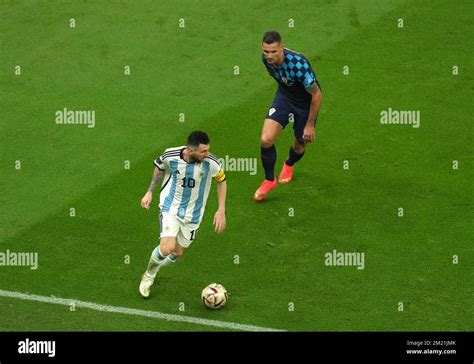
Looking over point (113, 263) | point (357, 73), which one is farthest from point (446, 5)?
point (113, 263)

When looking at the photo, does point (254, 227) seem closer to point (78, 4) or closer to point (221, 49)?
point (221, 49)

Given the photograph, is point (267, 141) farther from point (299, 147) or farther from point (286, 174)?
point (286, 174)

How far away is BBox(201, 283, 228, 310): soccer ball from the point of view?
1431cm

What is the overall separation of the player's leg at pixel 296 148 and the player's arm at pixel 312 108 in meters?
0.31

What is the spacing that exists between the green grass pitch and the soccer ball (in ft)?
0.48

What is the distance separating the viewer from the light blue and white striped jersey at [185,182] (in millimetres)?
14305

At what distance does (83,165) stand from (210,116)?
2611 mm

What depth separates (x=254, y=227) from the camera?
644 inches

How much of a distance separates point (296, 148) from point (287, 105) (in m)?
0.81

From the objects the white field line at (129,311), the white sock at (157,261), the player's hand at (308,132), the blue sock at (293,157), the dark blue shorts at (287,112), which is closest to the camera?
the white field line at (129,311)

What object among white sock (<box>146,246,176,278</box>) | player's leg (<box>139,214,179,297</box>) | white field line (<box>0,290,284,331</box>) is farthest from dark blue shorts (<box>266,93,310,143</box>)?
white field line (<box>0,290,284,331</box>)

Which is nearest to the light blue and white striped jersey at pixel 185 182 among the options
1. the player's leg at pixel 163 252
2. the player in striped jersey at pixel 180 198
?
the player in striped jersey at pixel 180 198

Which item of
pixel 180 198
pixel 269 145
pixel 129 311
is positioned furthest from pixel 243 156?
pixel 129 311

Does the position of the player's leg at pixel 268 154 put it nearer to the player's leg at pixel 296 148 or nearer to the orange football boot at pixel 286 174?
the player's leg at pixel 296 148
